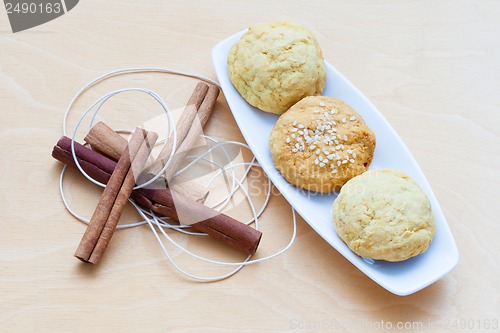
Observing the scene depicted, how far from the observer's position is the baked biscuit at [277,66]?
1.55m

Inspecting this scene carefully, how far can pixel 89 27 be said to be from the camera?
1819mm

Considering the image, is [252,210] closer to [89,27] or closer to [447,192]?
[447,192]

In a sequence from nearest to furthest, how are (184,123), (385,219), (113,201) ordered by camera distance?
(385,219), (113,201), (184,123)

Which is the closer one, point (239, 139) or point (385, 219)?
point (385, 219)

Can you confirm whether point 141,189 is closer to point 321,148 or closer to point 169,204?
point 169,204

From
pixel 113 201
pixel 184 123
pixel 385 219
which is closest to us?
pixel 385 219

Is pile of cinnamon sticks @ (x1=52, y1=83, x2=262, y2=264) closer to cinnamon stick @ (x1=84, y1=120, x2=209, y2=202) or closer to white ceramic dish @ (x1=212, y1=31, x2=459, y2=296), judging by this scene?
cinnamon stick @ (x1=84, y1=120, x2=209, y2=202)

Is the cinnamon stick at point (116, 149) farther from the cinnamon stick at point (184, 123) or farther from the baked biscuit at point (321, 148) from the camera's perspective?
the baked biscuit at point (321, 148)

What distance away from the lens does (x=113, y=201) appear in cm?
151

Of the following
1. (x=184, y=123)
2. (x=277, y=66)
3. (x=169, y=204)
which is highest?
(x=277, y=66)

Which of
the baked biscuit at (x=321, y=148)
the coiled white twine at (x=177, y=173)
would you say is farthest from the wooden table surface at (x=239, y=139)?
the baked biscuit at (x=321, y=148)

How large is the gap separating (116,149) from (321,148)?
566 mm

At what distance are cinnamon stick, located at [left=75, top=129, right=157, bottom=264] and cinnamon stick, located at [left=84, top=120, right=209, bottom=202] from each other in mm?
44

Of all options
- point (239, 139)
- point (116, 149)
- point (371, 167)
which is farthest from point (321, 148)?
point (116, 149)
